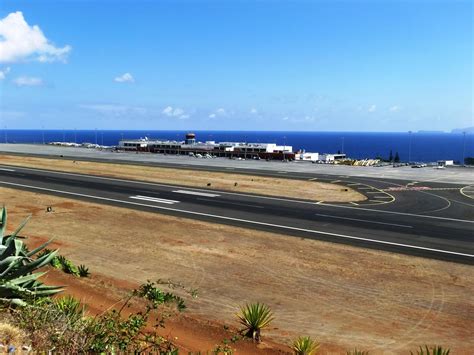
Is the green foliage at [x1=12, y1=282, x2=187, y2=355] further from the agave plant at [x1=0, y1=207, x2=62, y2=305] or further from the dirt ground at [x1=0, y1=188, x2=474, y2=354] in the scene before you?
the dirt ground at [x1=0, y1=188, x2=474, y2=354]

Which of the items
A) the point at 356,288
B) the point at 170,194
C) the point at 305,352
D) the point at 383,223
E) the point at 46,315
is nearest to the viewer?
the point at 46,315

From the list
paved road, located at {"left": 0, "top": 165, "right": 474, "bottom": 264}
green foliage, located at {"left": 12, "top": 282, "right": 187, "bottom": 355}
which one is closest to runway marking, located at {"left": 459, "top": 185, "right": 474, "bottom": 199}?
paved road, located at {"left": 0, "top": 165, "right": 474, "bottom": 264}

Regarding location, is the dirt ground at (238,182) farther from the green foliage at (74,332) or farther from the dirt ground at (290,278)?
the green foliage at (74,332)

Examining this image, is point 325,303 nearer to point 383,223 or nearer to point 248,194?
point 383,223

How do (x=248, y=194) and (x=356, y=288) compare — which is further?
(x=248, y=194)

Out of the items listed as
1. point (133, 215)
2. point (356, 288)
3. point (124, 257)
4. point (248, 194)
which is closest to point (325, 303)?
point (356, 288)

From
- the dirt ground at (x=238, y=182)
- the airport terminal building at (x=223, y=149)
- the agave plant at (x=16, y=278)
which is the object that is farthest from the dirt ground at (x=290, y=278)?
the airport terminal building at (x=223, y=149)

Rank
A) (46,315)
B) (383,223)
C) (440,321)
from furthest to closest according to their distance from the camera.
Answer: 1. (383,223)
2. (440,321)
3. (46,315)
